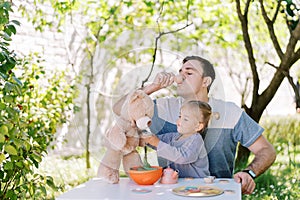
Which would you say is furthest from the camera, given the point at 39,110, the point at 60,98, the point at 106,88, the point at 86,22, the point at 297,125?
the point at 297,125

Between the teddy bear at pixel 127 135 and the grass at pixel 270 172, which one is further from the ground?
the teddy bear at pixel 127 135

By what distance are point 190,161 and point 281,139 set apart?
407 centimetres

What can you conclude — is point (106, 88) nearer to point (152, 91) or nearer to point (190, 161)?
point (152, 91)

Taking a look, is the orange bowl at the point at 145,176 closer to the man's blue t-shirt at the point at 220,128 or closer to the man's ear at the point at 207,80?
the man's blue t-shirt at the point at 220,128

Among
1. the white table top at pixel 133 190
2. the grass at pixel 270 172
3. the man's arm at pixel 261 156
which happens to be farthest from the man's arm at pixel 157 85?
the grass at pixel 270 172

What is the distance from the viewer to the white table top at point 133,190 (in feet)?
5.43

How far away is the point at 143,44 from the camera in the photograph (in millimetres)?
1915

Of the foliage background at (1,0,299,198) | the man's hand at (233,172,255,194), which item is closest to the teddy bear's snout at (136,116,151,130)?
the foliage background at (1,0,299,198)

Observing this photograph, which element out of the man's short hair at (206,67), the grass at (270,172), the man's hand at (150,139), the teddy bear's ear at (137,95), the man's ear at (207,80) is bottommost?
the grass at (270,172)

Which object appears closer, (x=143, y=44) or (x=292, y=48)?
(x=143, y=44)

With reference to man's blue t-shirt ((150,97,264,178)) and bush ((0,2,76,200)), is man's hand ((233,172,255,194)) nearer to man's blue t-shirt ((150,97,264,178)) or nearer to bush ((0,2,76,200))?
man's blue t-shirt ((150,97,264,178))

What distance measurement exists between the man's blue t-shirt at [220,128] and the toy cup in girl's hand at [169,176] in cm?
15

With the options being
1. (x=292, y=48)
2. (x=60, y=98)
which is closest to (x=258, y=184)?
(x=292, y=48)

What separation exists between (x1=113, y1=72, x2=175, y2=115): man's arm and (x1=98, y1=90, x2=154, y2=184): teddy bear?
0.07 ft
